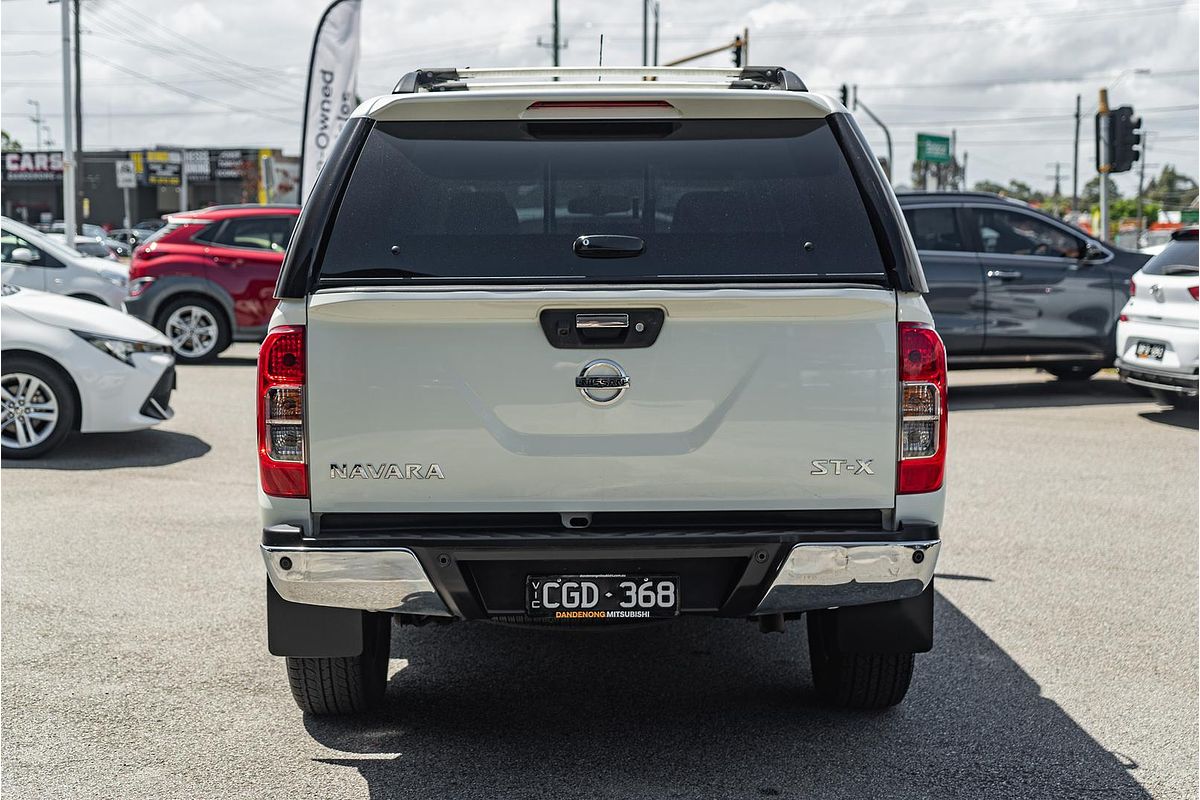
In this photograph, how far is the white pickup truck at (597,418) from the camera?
355cm

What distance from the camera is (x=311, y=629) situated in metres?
3.84

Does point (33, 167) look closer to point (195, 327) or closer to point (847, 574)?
point (195, 327)

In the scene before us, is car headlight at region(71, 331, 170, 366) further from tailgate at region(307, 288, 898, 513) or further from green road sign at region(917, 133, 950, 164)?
green road sign at region(917, 133, 950, 164)

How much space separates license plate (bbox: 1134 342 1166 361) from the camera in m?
11.3

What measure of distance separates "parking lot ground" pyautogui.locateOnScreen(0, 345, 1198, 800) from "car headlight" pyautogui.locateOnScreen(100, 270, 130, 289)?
8.22 metres

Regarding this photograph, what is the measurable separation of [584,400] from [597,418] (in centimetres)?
6

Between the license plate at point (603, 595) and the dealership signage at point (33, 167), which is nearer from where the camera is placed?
the license plate at point (603, 595)

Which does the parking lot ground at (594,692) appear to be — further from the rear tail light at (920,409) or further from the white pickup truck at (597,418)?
the rear tail light at (920,409)

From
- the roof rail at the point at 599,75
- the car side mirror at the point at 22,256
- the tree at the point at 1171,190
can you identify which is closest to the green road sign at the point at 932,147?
the car side mirror at the point at 22,256

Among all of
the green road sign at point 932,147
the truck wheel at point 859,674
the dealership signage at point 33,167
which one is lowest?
the truck wheel at point 859,674

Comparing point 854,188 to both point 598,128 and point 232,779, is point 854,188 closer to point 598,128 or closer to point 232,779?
point 598,128

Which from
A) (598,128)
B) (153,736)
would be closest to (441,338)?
(598,128)

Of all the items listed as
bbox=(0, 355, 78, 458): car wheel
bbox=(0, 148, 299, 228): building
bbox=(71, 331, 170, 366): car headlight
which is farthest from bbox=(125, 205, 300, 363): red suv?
bbox=(0, 148, 299, 228): building

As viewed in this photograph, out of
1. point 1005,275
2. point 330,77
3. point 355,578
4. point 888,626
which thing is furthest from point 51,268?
point 888,626
